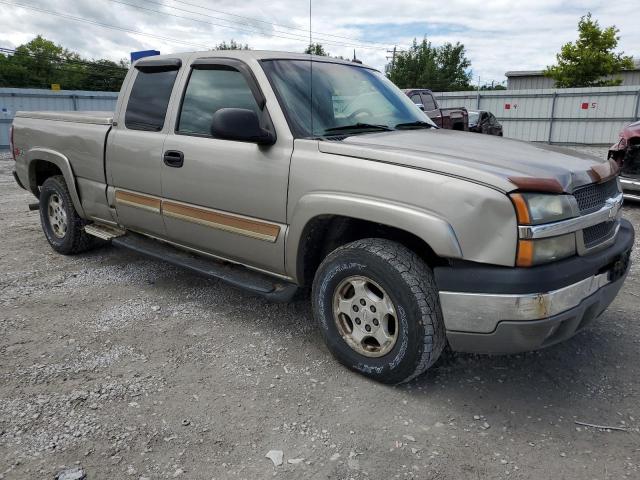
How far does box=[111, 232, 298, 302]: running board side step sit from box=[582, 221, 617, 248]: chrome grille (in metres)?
1.70

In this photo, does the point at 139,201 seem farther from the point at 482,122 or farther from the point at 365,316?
the point at 482,122

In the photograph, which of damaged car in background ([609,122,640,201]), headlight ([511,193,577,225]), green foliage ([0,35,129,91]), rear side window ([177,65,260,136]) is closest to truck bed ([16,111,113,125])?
rear side window ([177,65,260,136])

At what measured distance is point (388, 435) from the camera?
8.55 feet

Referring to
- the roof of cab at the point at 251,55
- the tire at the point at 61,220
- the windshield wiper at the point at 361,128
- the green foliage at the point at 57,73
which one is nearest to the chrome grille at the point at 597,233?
the windshield wiper at the point at 361,128

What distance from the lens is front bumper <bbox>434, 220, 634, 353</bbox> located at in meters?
2.44

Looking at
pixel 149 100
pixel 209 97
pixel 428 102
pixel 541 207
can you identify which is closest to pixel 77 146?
pixel 149 100

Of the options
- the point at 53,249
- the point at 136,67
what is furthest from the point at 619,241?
the point at 53,249

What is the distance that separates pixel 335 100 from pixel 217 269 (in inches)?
57.7

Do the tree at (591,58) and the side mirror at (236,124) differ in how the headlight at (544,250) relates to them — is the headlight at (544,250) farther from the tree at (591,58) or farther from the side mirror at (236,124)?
the tree at (591,58)

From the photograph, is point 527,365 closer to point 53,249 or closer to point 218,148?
point 218,148

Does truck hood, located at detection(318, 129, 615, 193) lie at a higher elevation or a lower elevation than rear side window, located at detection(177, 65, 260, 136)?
lower

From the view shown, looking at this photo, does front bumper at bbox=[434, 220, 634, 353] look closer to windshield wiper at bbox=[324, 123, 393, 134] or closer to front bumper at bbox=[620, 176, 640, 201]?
windshield wiper at bbox=[324, 123, 393, 134]

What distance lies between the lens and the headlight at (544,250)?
95.3 inches

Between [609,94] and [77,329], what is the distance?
22769 mm
